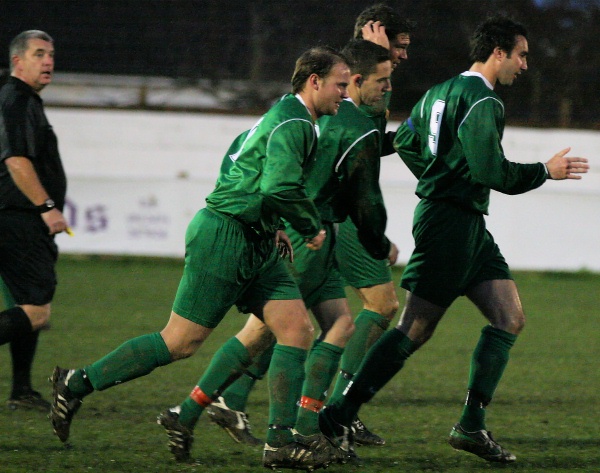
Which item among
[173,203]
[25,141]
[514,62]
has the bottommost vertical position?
[173,203]

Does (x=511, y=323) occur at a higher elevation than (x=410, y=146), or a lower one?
lower

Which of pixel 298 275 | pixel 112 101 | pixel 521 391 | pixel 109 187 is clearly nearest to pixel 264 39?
pixel 112 101

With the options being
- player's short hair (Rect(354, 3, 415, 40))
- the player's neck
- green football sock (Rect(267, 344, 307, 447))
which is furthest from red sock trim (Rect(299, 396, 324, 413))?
player's short hair (Rect(354, 3, 415, 40))

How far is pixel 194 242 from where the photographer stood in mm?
4391

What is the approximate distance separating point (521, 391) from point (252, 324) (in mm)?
2458

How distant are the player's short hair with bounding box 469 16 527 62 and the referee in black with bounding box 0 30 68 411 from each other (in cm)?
236

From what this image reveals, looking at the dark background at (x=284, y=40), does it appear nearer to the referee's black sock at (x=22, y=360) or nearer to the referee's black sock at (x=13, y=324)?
the referee's black sock at (x=22, y=360)

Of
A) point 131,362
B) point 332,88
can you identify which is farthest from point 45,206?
point 332,88

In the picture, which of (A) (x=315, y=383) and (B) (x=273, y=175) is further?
(A) (x=315, y=383)

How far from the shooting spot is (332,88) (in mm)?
4328

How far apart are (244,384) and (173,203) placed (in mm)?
9286

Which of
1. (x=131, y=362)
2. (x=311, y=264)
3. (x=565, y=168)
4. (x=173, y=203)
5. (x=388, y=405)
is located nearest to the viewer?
(x=131, y=362)

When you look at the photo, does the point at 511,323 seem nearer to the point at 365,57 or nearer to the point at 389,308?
the point at 389,308

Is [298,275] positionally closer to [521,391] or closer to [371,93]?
[371,93]
